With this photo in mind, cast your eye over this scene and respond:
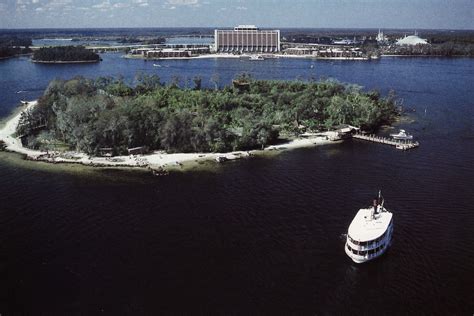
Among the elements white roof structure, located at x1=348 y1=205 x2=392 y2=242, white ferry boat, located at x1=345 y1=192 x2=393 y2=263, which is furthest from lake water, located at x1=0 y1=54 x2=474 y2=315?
white roof structure, located at x1=348 y1=205 x2=392 y2=242

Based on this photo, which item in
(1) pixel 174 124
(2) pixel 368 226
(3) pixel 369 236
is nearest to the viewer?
(3) pixel 369 236

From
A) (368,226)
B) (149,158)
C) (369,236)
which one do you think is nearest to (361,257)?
(369,236)

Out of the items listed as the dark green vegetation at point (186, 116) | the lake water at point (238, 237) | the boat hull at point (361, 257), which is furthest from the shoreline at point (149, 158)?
the boat hull at point (361, 257)

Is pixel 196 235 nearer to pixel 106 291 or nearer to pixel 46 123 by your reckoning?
pixel 106 291

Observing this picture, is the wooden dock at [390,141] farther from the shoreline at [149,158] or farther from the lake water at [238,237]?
the shoreline at [149,158]

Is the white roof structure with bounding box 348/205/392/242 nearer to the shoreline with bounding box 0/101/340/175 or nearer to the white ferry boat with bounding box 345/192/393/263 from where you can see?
the white ferry boat with bounding box 345/192/393/263

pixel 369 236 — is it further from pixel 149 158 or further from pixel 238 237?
pixel 149 158
